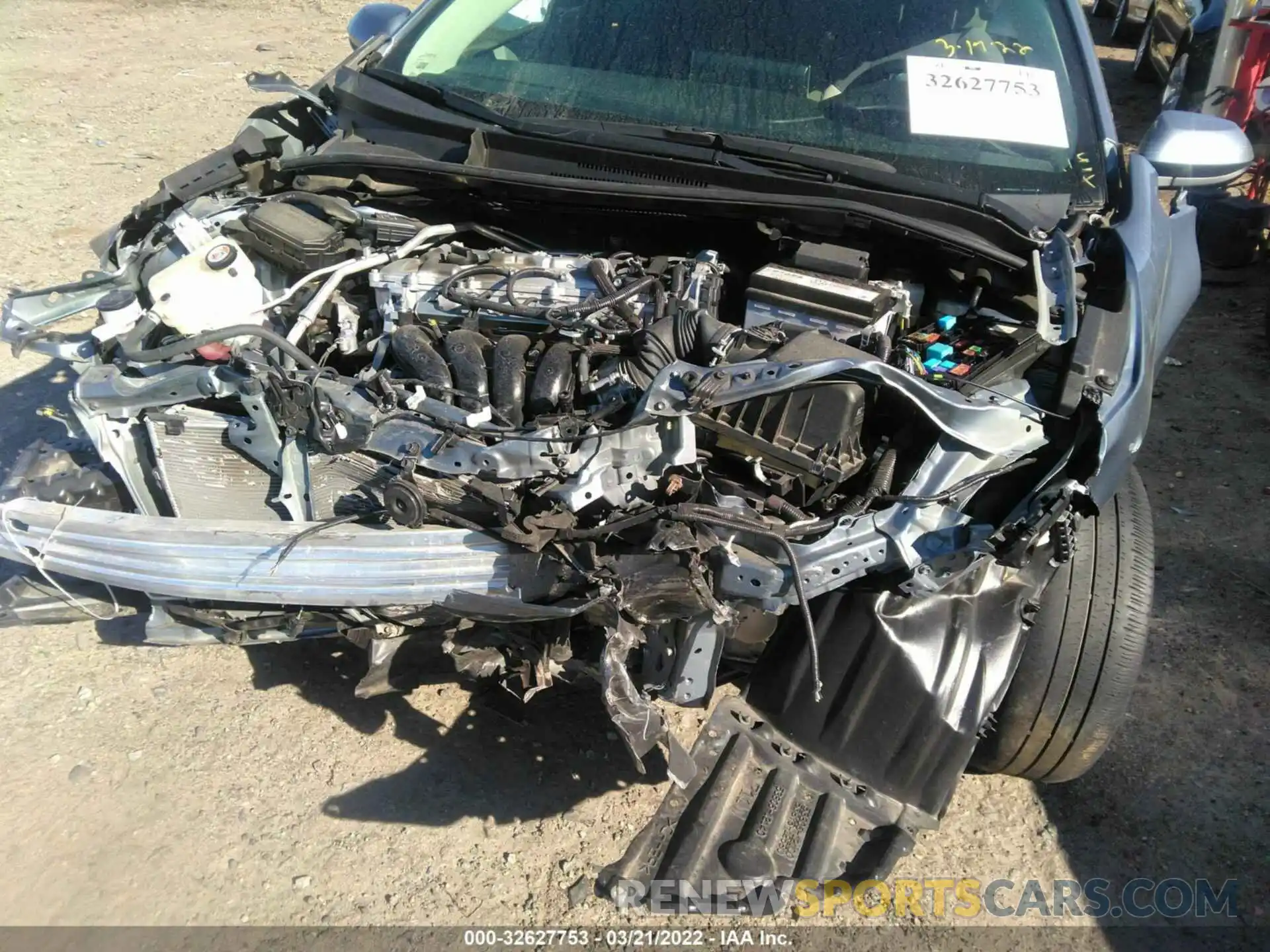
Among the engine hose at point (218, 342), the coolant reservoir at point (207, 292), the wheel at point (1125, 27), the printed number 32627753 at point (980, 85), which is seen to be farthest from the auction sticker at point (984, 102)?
the wheel at point (1125, 27)

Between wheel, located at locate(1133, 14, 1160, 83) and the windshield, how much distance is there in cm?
582

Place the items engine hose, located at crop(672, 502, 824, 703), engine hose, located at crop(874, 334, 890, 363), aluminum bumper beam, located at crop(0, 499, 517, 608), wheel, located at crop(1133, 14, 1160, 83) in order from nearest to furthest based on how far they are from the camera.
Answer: engine hose, located at crop(672, 502, 824, 703) < aluminum bumper beam, located at crop(0, 499, 517, 608) < engine hose, located at crop(874, 334, 890, 363) < wheel, located at crop(1133, 14, 1160, 83)

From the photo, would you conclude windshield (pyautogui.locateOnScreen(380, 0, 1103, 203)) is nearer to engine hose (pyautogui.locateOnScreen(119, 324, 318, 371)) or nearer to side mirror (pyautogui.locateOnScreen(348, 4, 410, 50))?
side mirror (pyautogui.locateOnScreen(348, 4, 410, 50))

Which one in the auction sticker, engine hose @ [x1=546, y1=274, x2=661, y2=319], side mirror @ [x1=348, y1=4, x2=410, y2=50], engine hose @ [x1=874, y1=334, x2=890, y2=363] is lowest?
engine hose @ [x1=874, y1=334, x2=890, y2=363]

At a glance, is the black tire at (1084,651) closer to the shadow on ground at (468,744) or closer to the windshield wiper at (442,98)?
the shadow on ground at (468,744)

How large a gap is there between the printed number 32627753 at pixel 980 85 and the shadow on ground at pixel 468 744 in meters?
1.84

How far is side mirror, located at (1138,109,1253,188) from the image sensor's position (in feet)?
8.84

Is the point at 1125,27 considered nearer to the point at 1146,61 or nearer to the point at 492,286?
the point at 1146,61

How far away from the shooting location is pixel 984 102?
2.53m

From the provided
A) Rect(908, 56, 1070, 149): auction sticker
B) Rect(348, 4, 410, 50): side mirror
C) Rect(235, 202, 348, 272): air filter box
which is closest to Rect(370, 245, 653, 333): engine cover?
Rect(235, 202, 348, 272): air filter box

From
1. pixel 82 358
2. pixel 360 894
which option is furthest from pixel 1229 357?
pixel 82 358

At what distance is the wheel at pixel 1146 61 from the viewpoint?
749 cm

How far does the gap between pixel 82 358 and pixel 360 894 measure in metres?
1.45

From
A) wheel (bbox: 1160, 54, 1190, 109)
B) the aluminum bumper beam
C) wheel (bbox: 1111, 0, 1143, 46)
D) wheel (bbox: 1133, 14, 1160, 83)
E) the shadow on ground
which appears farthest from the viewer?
wheel (bbox: 1111, 0, 1143, 46)
